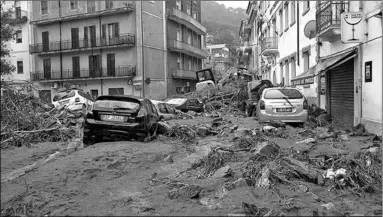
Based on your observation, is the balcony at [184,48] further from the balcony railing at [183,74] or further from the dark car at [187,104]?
the dark car at [187,104]

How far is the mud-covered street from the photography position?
4.34 metres

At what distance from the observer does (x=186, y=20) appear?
4328 cm

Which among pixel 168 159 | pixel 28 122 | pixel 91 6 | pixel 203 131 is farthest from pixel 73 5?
pixel 168 159

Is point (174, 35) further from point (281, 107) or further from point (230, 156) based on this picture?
point (230, 156)

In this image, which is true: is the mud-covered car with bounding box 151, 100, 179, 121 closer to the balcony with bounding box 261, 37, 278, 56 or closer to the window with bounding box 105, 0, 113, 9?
the balcony with bounding box 261, 37, 278, 56

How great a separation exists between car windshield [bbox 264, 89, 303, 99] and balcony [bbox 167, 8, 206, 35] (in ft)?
94.0

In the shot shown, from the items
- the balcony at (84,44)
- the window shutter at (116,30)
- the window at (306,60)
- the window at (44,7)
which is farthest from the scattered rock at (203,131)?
the window at (44,7)

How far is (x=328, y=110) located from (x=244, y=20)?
1639 inches

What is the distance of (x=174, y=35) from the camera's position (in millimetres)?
41719

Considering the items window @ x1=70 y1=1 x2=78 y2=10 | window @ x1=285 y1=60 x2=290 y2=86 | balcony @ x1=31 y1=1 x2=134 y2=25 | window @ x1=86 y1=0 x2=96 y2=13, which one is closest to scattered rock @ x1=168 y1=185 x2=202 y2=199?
window @ x1=285 y1=60 x2=290 y2=86

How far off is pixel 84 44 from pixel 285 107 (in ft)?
100.0

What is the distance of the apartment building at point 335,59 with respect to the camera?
1116cm

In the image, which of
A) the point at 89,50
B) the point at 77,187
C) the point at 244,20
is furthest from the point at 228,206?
the point at 244,20

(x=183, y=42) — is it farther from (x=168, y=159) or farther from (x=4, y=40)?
(x=4, y=40)
